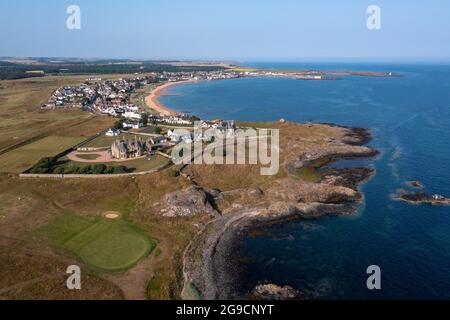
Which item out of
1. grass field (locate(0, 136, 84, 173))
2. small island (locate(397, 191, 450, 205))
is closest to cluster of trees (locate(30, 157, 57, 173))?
grass field (locate(0, 136, 84, 173))

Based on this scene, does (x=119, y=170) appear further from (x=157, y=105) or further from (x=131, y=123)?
(x=157, y=105)

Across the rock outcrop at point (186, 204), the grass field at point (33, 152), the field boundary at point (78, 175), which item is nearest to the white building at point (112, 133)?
the grass field at point (33, 152)

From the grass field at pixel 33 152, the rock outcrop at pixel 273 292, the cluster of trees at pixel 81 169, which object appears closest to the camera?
the rock outcrop at pixel 273 292

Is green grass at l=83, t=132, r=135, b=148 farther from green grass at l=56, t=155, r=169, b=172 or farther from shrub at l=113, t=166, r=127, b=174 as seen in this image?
shrub at l=113, t=166, r=127, b=174

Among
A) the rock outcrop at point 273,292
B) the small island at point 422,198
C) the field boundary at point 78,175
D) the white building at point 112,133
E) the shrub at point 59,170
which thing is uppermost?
the white building at point 112,133

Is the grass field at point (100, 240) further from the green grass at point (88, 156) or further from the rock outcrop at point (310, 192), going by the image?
the green grass at point (88, 156)
